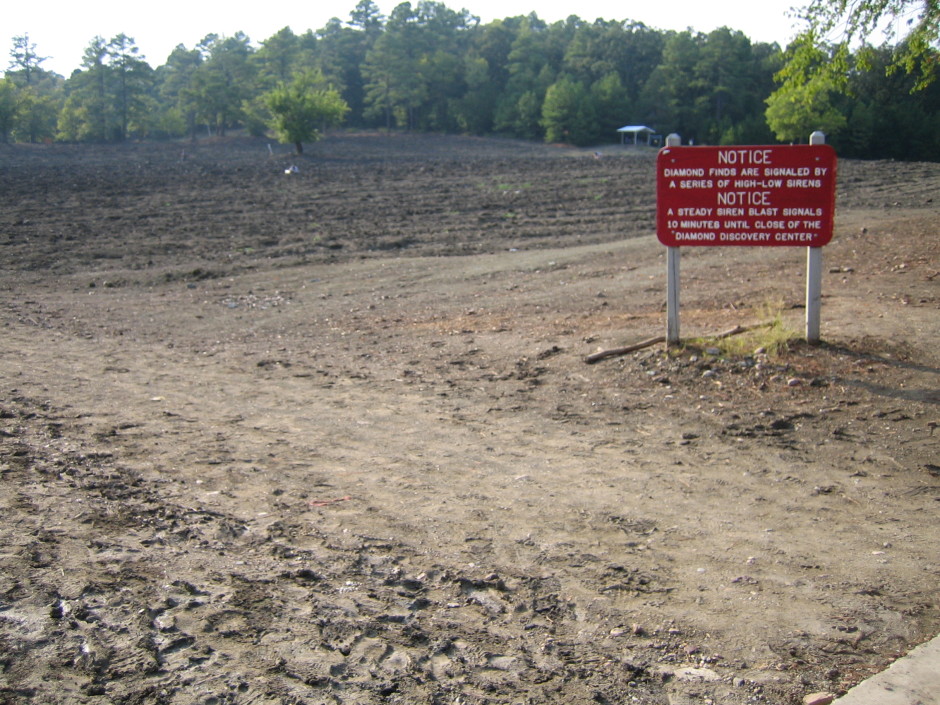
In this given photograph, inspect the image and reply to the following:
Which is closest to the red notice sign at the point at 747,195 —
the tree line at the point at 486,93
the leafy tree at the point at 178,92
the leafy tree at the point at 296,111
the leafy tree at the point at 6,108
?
the tree line at the point at 486,93

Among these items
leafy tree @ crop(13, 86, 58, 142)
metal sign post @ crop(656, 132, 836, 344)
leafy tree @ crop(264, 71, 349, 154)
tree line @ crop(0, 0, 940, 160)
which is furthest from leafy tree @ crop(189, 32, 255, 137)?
Result: metal sign post @ crop(656, 132, 836, 344)

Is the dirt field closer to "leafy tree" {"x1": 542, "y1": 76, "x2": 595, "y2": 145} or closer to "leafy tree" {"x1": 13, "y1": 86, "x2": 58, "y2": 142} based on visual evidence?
"leafy tree" {"x1": 542, "y1": 76, "x2": 595, "y2": 145}

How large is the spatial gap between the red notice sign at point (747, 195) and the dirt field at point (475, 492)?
113cm

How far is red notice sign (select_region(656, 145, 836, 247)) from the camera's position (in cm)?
812

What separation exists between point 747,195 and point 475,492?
4.37m

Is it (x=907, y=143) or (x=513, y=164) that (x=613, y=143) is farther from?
(x=513, y=164)

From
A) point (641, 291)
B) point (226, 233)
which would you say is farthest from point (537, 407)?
point (226, 233)

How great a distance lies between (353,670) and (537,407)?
4596 millimetres

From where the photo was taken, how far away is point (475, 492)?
584 cm

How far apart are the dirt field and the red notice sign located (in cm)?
Result: 113

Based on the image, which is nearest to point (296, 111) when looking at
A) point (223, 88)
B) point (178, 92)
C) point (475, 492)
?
point (223, 88)

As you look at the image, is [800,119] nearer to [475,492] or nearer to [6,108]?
[475,492]

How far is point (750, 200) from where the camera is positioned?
831cm

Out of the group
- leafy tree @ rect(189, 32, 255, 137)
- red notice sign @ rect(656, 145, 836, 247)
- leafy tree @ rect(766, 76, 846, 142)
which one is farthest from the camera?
leafy tree @ rect(189, 32, 255, 137)
